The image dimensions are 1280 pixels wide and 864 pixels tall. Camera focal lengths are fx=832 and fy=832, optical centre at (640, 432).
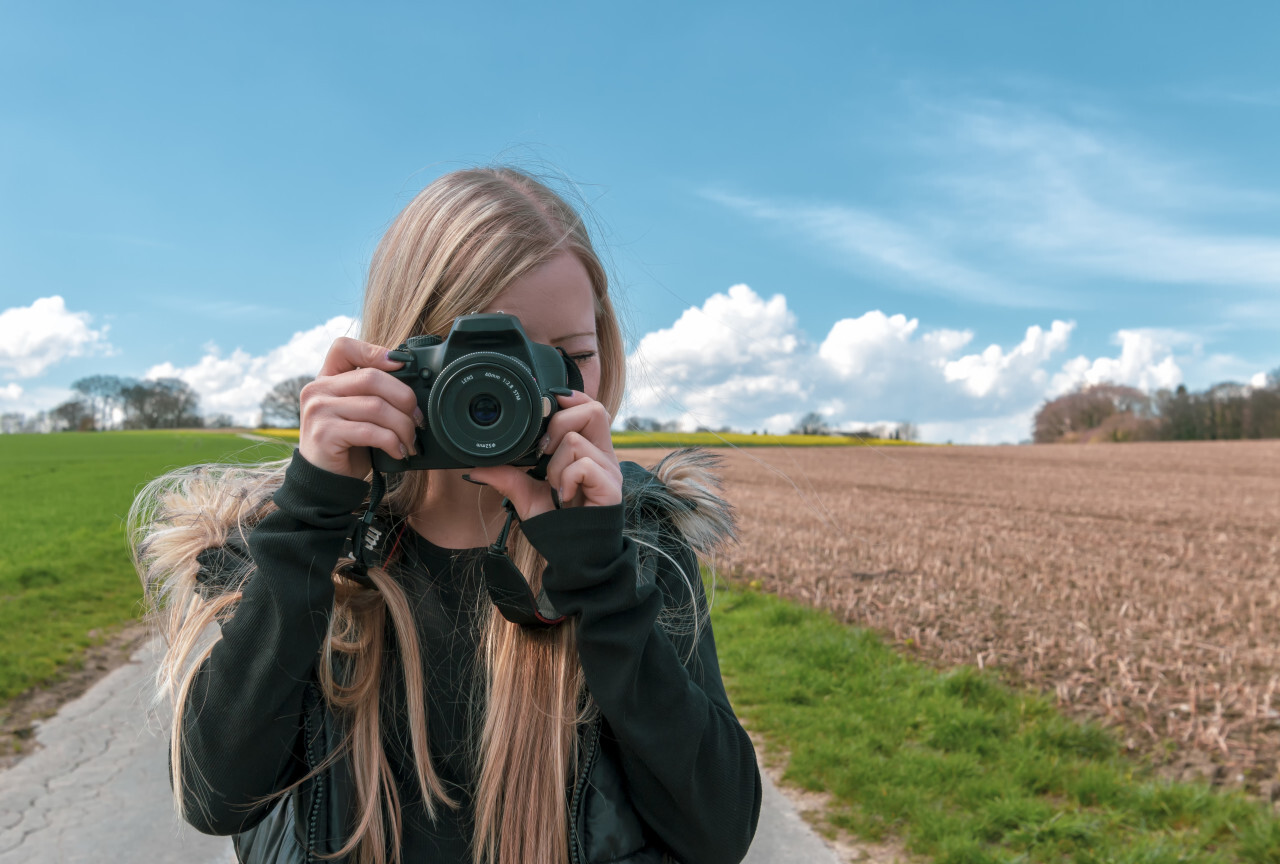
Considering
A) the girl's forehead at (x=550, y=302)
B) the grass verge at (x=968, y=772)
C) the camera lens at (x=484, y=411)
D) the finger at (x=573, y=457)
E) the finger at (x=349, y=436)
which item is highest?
the girl's forehead at (x=550, y=302)

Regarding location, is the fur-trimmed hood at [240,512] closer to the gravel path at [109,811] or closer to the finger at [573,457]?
the finger at [573,457]

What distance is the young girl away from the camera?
4.45 ft

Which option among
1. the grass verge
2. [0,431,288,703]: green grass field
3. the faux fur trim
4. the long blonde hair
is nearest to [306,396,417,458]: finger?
the long blonde hair

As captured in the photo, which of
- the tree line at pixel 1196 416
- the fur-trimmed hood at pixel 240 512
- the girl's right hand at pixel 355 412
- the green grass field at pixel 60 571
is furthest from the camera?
the tree line at pixel 1196 416

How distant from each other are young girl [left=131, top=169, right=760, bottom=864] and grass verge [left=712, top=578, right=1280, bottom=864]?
2.32 meters

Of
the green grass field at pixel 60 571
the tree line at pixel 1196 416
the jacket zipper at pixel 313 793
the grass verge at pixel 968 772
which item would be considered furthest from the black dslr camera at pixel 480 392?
the tree line at pixel 1196 416

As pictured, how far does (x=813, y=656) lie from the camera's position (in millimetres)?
5645

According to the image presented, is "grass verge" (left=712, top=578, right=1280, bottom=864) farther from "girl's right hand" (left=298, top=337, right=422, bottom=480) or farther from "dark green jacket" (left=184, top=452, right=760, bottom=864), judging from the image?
"girl's right hand" (left=298, top=337, right=422, bottom=480)

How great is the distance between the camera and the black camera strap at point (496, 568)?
1.44 m

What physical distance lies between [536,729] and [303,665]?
0.41 m

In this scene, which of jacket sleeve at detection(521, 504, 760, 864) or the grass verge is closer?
jacket sleeve at detection(521, 504, 760, 864)

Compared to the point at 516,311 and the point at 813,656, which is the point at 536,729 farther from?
the point at 813,656

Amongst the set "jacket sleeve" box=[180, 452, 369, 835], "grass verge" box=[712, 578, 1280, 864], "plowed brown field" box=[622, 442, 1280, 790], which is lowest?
"grass verge" box=[712, 578, 1280, 864]

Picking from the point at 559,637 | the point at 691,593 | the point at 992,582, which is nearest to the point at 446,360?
the point at 559,637
